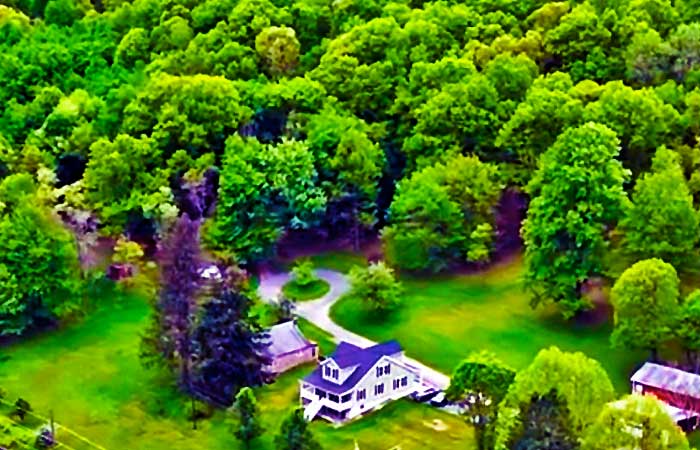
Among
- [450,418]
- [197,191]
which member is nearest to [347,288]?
[197,191]

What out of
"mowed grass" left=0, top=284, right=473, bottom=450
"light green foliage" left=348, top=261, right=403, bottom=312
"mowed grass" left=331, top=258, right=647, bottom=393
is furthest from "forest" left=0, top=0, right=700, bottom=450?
"light green foliage" left=348, top=261, right=403, bottom=312

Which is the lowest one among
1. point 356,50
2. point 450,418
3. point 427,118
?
point 450,418

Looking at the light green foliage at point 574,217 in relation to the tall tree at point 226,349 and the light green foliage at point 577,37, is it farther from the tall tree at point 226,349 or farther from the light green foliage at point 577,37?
the light green foliage at point 577,37

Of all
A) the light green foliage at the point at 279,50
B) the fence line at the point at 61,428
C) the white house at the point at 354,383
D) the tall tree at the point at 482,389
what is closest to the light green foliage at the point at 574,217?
the white house at the point at 354,383

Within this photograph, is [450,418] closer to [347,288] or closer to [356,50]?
[347,288]

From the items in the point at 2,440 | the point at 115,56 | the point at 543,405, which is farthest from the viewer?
the point at 115,56

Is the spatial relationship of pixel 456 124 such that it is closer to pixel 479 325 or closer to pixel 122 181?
pixel 479 325

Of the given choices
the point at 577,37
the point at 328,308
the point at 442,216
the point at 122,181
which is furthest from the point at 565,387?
the point at 577,37
